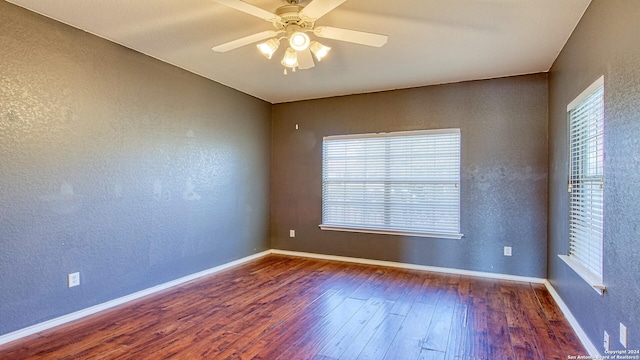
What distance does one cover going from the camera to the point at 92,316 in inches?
116

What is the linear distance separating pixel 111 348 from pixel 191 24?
2.52m

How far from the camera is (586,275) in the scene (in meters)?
2.40

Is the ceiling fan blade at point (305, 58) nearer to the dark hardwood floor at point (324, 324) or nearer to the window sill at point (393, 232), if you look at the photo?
the dark hardwood floor at point (324, 324)

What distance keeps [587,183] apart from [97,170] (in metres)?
4.04

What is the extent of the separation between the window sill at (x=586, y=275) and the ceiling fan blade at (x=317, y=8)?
233 centimetres

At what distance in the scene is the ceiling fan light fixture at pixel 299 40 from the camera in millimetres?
2220

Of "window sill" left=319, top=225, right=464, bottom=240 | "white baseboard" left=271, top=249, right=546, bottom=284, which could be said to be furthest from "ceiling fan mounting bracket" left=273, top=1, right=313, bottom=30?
"white baseboard" left=271, top=249, right=546, bottom=284

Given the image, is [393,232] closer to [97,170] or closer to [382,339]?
[382,339]

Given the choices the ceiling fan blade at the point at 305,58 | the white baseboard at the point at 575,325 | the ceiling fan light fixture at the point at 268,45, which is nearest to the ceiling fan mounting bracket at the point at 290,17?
the ceiling fan light fixture at the point at 268,45

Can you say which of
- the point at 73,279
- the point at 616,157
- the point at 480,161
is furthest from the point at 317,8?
the point at 480,161

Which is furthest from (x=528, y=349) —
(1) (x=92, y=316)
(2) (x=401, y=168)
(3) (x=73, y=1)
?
(3) (x=73, y=1)

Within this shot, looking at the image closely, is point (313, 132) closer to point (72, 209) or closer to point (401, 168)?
point (401, 168)

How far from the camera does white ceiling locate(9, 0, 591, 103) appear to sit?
2.49 metres

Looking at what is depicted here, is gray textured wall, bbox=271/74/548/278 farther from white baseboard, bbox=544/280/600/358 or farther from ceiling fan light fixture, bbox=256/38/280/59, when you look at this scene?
ceiling fan light fixture, bbox=256/38/280/59
